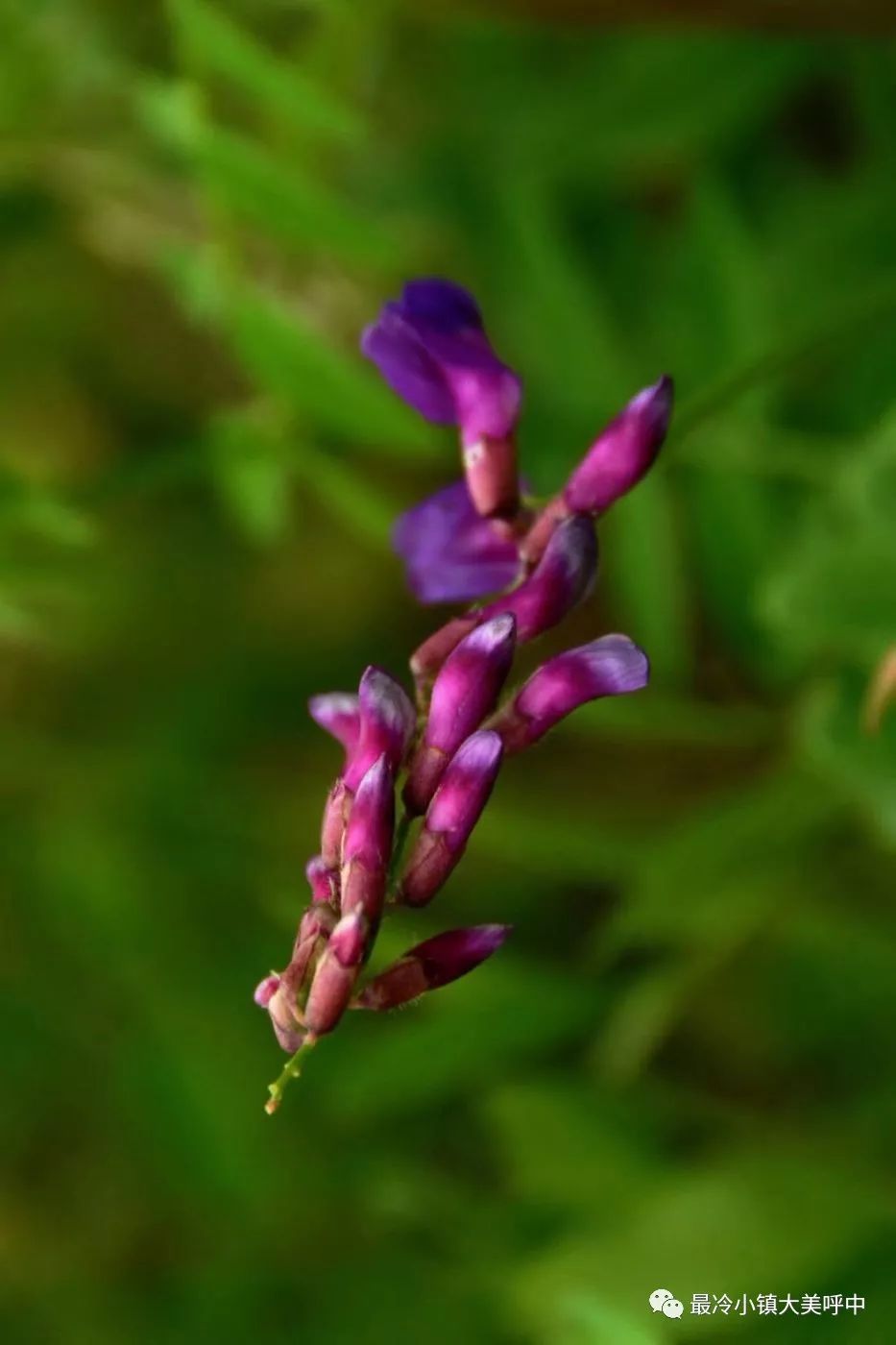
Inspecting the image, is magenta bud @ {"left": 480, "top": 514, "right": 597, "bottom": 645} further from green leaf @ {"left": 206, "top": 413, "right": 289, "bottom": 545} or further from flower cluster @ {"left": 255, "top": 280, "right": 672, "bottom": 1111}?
green leaf @ {"left": 206, "top": 413, "right": 289, "bottom": 545}

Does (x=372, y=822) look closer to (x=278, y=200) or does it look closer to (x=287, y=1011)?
Answer: (x=287, y=1011)

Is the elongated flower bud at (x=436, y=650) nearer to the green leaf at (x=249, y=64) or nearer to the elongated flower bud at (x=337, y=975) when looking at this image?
the elongated flower bud at (x=337, y=975)

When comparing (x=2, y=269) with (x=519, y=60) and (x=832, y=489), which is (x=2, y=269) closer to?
(x=519, y=60)

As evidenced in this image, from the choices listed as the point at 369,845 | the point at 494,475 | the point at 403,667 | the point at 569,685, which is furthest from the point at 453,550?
the point at 403,667

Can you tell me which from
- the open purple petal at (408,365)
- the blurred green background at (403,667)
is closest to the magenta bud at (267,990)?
the open purple petal at (408,365)

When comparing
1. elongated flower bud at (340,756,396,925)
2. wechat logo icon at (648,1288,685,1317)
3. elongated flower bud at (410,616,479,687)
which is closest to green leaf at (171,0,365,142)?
elongated flower bud at (410,616,479,687)
